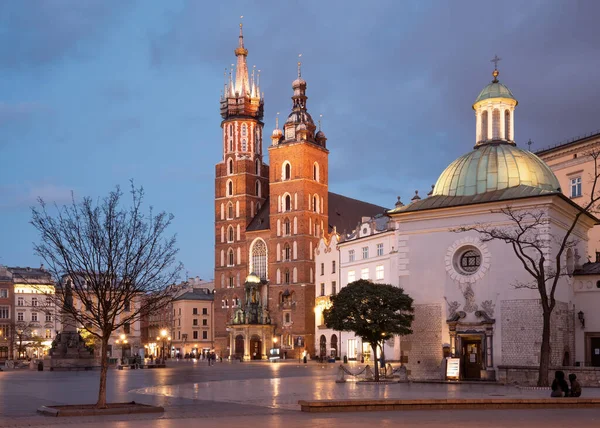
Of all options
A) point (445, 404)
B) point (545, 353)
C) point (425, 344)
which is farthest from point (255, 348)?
point (445, 404)

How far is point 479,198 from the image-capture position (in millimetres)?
36031

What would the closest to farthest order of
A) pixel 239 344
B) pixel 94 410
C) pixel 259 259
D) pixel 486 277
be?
pixel 94 410 < pixel 486 277 < pixel 239 344 < pixel 259 259

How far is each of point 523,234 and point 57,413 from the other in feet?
69.8

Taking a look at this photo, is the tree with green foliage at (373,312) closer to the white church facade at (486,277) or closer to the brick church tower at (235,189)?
the white church facade at (486,277)

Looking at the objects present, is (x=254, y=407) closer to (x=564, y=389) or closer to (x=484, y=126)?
(x=564, y=389)

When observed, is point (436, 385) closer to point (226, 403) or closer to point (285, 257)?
point (226, 403)

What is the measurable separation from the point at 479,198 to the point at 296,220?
2530 inches

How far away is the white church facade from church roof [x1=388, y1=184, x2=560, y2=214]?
5 centimetres

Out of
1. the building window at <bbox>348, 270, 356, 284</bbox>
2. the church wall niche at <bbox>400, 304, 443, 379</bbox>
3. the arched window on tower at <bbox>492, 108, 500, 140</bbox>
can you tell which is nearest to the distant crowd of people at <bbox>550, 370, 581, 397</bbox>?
the church wall niche at <bbox>400, 304, 443, 379</bbox>

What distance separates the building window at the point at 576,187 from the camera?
55188 millimetres

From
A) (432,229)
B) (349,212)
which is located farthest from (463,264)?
(349,212)

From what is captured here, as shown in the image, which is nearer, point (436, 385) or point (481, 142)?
point (436, 385)

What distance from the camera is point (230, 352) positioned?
100312 millimetres

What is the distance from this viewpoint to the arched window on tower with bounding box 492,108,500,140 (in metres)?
39.8
